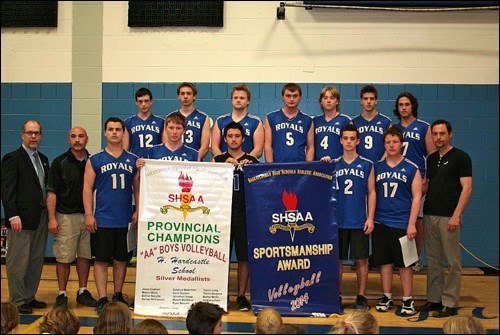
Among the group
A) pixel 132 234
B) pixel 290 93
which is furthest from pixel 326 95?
pixel 132 234

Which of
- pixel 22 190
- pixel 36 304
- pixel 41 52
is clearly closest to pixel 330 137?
pixel 22 190

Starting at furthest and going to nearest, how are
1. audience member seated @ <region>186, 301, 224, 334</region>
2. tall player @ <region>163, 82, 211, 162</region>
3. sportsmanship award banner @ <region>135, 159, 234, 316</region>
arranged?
tall player @ <region>163, 82, 211, 162</region>
sportsmanship award banner @ <region>135, 159, 234, 316</region>
audience member seated @ <region>186, 301, 224, 334</region>

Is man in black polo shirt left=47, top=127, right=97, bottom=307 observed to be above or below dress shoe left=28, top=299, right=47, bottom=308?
above

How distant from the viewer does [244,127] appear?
739cm

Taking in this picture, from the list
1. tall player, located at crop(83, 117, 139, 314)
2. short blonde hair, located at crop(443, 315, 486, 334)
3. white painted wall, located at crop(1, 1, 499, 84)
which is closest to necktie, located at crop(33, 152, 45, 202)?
tall player, located at crop(83, 117, 139, 314)

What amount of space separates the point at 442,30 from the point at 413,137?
106 inches

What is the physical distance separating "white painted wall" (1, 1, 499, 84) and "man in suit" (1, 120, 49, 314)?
9.64 ft

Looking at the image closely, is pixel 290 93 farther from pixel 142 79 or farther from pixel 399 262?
pixel 142 79

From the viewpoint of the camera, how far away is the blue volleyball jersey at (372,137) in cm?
739

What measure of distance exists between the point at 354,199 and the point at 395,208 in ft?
1.40

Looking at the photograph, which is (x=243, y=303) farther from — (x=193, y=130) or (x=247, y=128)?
(x=193, y=130)

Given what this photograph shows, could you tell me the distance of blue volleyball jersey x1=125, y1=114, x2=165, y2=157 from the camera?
A: 7.63 meters

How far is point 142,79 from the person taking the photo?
966 cm

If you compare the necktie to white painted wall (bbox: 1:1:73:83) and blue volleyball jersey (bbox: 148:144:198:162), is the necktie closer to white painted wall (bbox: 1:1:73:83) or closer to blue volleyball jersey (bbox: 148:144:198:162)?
blue volleyball jersey (bbox: 148:144:198:162)
